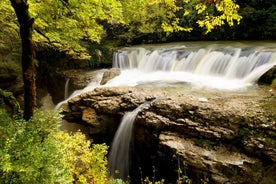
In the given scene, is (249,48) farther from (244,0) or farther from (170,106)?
(170,106)

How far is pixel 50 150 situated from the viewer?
142 inches

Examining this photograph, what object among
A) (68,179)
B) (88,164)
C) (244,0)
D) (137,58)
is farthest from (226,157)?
(244,0)

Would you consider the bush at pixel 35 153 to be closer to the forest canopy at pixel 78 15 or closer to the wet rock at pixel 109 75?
the forest canopy at pixel 78 15

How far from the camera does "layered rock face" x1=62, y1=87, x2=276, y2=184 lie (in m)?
5.82

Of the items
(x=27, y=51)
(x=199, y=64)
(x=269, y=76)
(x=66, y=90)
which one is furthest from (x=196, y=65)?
(x=27, y=51)

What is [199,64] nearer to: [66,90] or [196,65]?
[196,65]

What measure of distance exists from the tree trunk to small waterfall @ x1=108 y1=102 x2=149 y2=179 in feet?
11.6

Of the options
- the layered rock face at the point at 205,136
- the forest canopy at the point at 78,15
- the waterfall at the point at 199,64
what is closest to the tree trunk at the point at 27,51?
the forest canopy at the point at 78,15

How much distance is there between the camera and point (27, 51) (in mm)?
4500

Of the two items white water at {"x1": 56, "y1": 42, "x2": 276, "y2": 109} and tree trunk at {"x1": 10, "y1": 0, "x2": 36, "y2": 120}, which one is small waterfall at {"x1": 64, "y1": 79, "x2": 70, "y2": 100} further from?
tree trunk at {"x1": 10, "y1": 0, "x2": 36, "y2": 120}

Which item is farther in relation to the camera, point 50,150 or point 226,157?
point 226,157

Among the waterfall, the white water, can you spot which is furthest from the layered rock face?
the waterfall

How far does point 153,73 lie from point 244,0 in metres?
6.61

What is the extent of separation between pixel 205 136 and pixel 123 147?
2.71 metres
